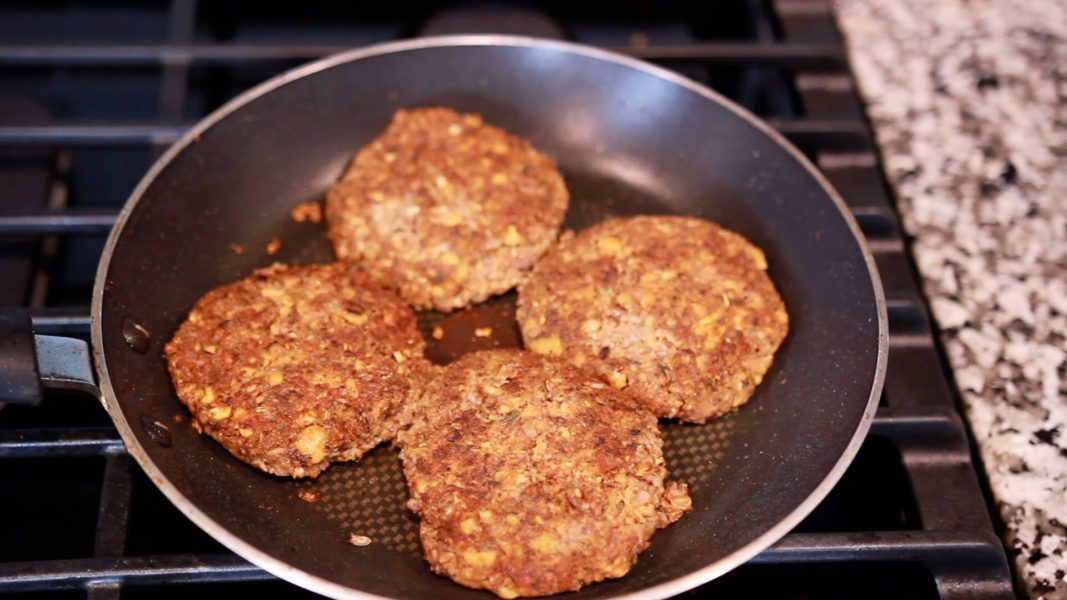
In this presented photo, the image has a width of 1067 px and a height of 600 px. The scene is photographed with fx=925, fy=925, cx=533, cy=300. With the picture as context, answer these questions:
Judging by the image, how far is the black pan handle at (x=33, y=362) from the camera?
1.25 meters

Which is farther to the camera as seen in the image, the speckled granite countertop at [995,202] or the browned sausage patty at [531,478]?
the speckled granite countertop at [995,202]

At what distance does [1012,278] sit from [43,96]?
2.09 m

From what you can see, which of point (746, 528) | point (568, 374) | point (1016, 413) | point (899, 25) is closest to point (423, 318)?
point (568, 374)

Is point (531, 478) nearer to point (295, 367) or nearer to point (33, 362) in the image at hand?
point (295, 367)

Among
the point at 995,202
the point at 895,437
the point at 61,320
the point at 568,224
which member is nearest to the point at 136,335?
the point at 61,320

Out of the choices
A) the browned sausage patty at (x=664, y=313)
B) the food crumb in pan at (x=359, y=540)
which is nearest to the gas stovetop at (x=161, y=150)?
the food crumb in pan at (x=359, y=540)

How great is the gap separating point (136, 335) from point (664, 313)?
0.87 meters

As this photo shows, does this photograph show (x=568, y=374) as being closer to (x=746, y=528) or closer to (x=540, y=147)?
(x=746, y=528)

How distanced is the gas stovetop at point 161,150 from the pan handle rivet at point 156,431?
0.07 m

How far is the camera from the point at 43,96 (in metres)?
2.10

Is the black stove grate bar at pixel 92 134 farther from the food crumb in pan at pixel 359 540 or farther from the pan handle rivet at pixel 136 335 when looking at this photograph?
the food crumb in pan at pixel 359 540

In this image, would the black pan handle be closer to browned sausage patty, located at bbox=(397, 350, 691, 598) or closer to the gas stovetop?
the gas stovetop

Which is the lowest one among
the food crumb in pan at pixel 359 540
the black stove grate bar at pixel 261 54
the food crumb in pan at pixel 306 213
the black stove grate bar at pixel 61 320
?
the food crumb in pan at pixel 359 540

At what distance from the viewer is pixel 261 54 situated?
1876 millimetres
